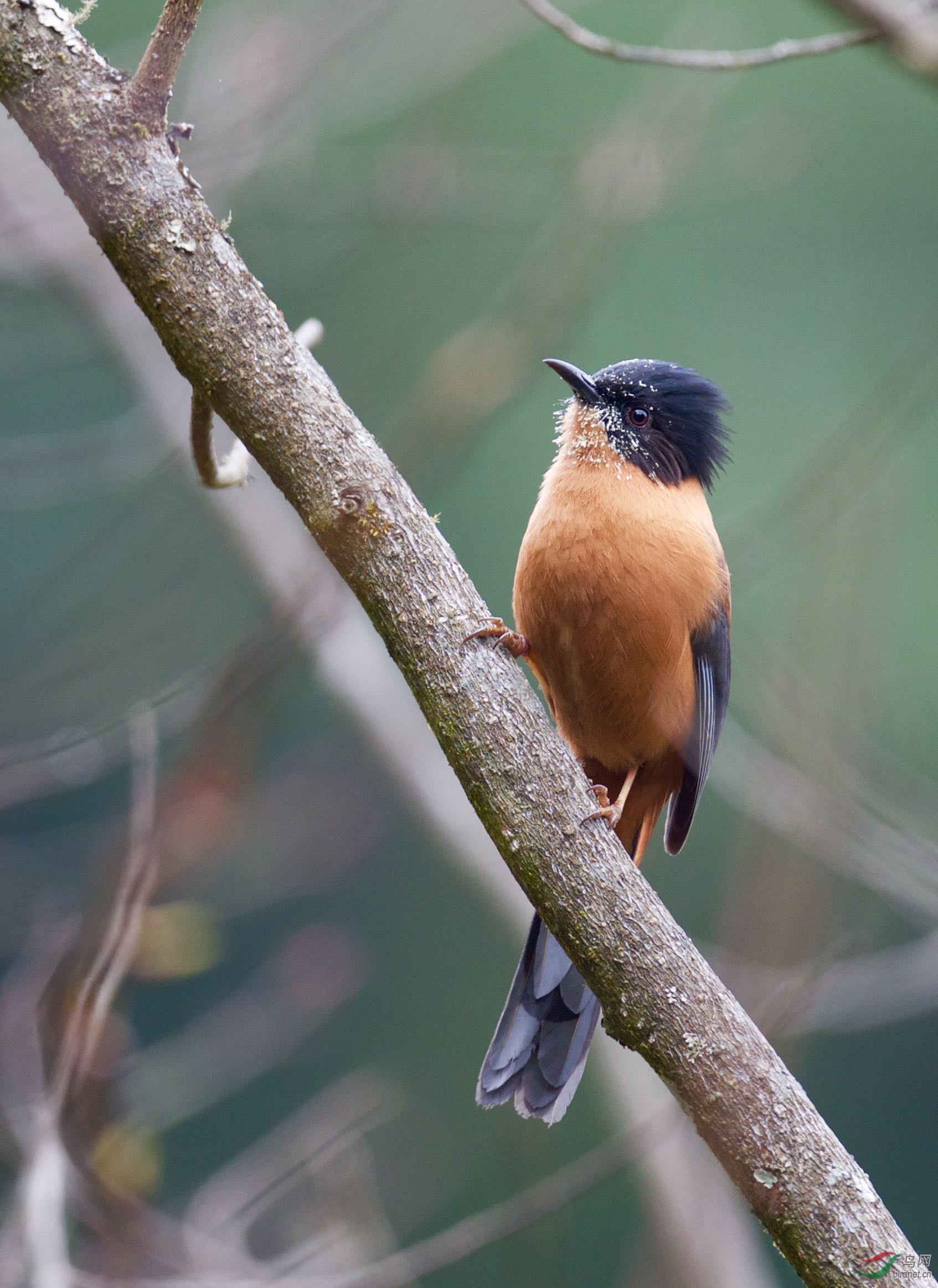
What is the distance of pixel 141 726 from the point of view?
3072mm

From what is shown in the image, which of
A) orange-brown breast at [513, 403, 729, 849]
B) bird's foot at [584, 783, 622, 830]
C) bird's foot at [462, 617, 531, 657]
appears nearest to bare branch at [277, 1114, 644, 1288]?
bird's foot at [584, 783, 622, 830]

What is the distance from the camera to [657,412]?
12.8 ft

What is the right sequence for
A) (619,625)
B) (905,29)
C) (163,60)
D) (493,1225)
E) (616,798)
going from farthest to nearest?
(616,798)
(619,625)
(493,1225)
(905,29)
(163,60)

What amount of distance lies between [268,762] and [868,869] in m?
2.63

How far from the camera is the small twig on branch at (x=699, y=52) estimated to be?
2986mm

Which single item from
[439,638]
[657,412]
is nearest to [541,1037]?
[439,638]

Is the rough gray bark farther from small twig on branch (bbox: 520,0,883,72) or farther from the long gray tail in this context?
small twig on branch (bbox: 520,0,883,72)

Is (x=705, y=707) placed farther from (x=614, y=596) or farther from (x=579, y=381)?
(x=579, y=381)

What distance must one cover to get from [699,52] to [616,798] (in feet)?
7.17

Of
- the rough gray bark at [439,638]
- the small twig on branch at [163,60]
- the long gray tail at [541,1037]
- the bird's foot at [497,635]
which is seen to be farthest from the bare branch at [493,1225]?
the small twig on branch at [163,60]

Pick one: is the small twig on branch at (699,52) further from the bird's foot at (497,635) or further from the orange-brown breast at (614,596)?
the bird's foot at (497,635)

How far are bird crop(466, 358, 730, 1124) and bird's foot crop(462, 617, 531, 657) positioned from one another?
0.17 meters

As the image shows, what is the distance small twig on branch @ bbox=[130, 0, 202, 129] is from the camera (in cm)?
220

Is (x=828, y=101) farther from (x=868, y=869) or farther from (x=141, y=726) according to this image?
(x=141, y=726)
